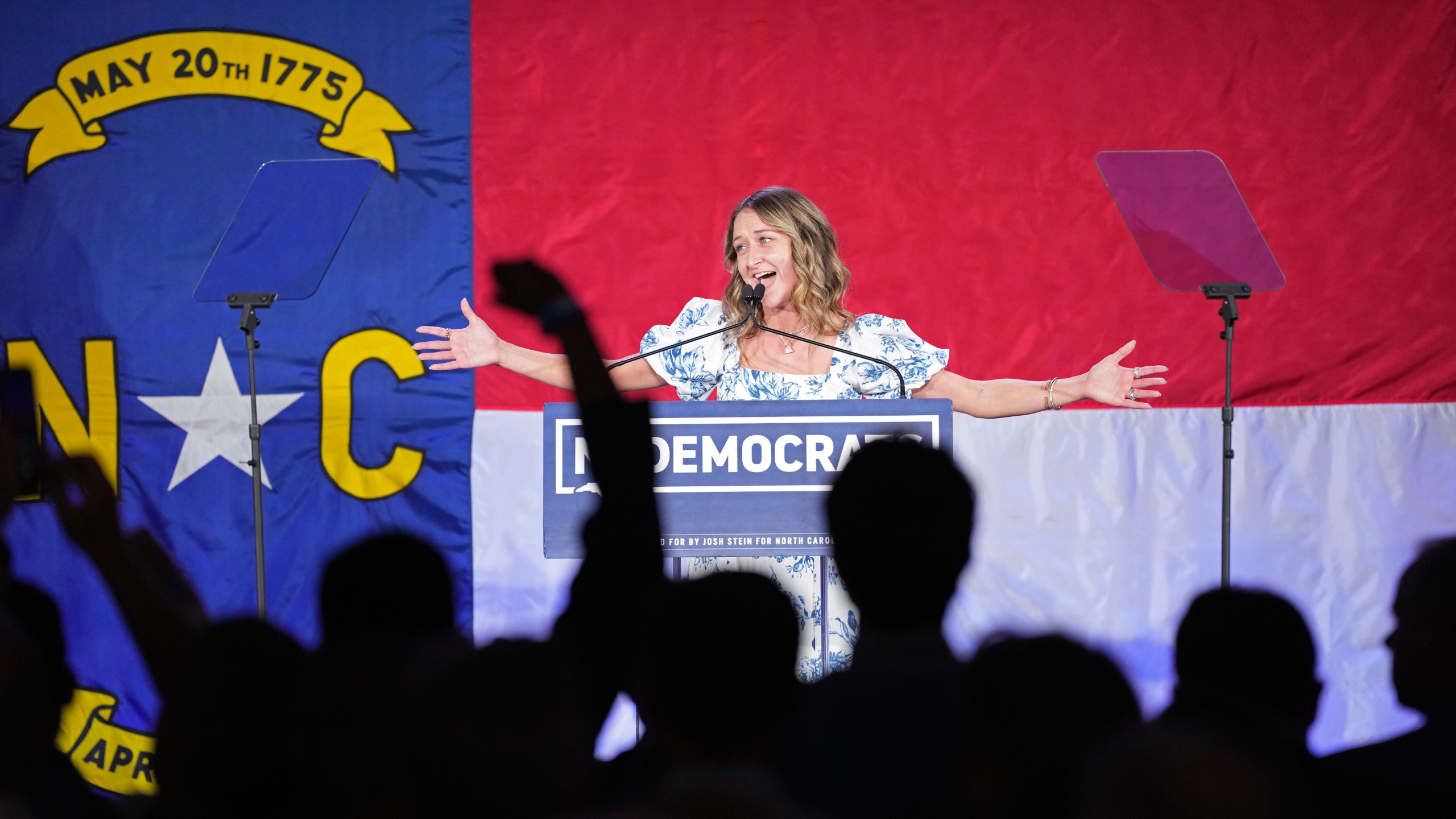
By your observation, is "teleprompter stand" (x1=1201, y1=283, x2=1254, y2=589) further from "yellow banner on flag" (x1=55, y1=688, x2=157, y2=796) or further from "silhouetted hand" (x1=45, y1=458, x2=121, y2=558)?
"yellow banner on flag" (x1=55, y1=688, x2=157, y2=796)

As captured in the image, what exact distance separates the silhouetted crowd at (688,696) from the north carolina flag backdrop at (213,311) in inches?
95.5

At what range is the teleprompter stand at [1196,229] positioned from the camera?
2793mm

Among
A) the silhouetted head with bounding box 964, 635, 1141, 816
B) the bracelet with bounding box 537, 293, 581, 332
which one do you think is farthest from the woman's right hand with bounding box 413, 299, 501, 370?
the silhouetted head with bounding box 964, 635, 1141, 816

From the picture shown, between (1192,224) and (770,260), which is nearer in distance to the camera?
(1192,224)

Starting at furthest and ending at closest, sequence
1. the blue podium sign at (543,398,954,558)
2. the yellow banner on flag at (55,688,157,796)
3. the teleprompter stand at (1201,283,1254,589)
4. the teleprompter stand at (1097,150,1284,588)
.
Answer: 1. the yellow banner on flag at (55,688,157,796)
2. the teleprompter stand at (1097,150,1284,588)
3. the teleprompter stand at (1201,283,1254,589)
4. the blue podium sign at (543,398,954,558)

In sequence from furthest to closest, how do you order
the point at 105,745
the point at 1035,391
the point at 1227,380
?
the point at 105,745 < the point at 1035,391 < the point at 1227,380

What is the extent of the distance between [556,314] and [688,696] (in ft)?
1.51

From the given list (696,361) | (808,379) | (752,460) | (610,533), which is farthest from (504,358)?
(610,533)

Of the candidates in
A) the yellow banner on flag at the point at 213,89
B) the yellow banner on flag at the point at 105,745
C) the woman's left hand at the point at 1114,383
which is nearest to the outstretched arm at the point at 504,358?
the yellow banner on flag at the point at 213,89

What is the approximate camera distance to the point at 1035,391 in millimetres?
3148

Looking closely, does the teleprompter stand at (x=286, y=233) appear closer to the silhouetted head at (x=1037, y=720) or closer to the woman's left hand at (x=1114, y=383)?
the woman's left hand at (x=1114, y=383)

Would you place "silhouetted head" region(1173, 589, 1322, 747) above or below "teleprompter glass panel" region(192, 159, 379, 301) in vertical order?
below

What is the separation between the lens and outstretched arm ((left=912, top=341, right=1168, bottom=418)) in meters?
3.05

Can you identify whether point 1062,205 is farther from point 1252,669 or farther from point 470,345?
point 1252,669
